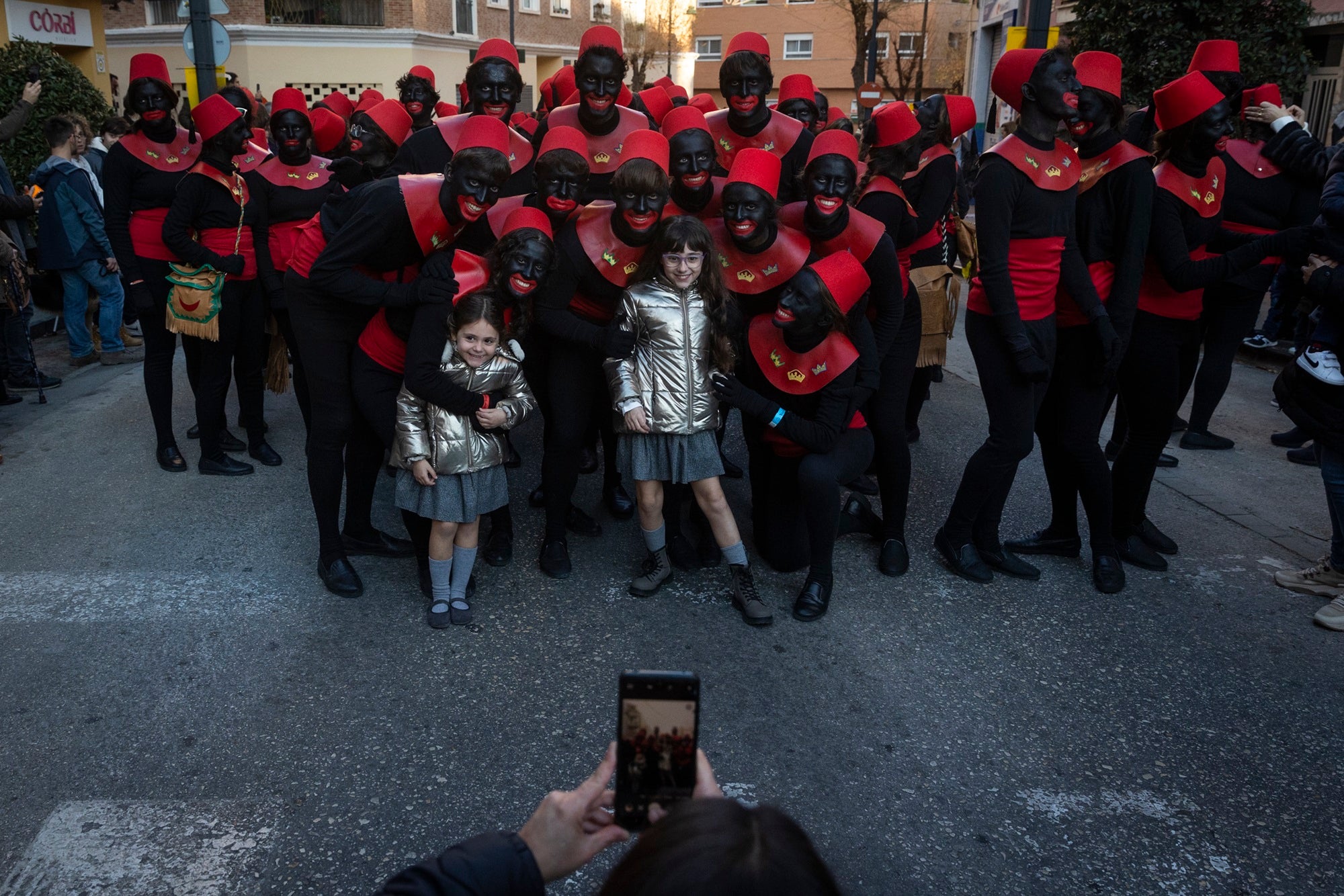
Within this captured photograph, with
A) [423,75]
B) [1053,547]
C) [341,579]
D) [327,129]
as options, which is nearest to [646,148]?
[341,579]

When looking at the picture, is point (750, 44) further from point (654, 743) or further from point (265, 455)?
point (654, 743)

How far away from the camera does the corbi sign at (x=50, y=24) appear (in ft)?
43.9

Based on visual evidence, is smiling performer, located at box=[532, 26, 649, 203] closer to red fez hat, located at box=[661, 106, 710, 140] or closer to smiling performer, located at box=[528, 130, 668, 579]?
red fez hat, located at box=[661, 106, 710, 140]

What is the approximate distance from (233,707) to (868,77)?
3108cm

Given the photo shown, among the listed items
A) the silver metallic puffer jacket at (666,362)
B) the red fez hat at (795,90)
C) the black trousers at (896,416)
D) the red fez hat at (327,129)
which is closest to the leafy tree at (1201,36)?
the red fez hat at (795,90)

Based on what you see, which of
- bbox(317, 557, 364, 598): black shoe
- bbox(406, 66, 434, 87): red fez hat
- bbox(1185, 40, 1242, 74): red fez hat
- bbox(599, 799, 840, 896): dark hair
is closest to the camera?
bbox(599, 799, 840, 896): dark hair

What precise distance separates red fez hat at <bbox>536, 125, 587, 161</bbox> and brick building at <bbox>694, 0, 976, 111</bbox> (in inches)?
1872

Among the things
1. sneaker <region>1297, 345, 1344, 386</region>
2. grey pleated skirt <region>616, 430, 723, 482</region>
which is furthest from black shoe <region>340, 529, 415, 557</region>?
sneaker <region>1297, 345, 1344, 386</region>

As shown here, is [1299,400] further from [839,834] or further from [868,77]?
[868,77]

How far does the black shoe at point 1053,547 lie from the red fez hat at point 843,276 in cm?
152

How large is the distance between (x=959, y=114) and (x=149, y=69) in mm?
4570

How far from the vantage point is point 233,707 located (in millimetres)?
3549

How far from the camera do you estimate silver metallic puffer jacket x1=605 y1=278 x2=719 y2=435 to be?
167 inches

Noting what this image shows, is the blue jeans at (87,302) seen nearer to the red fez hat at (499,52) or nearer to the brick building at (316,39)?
the red fez hat at (499,52)
